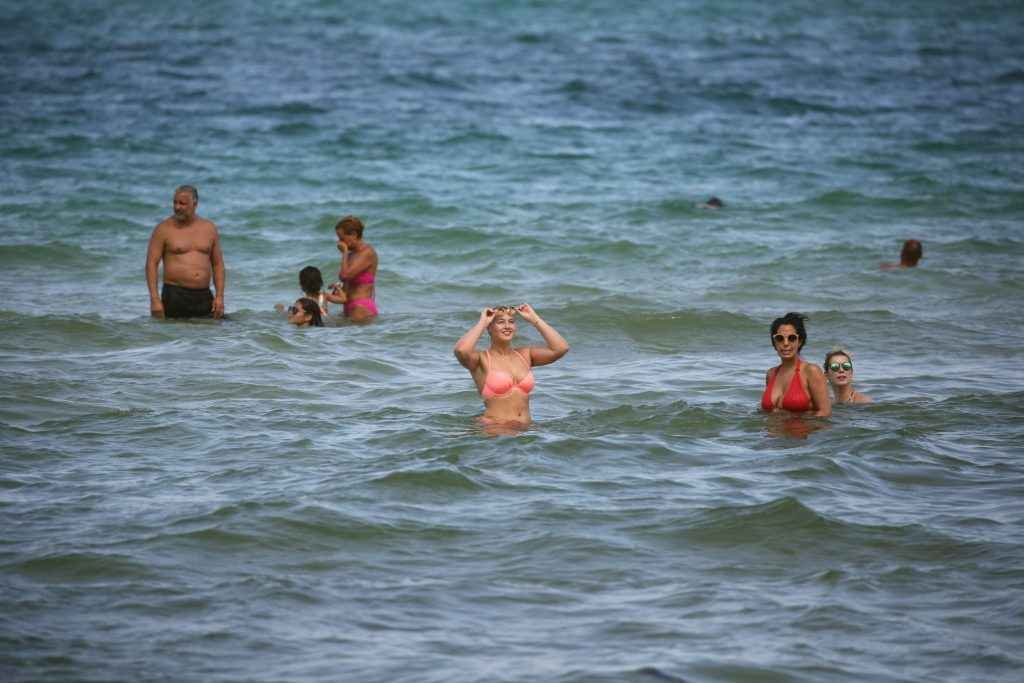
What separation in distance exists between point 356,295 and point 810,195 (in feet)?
34.7

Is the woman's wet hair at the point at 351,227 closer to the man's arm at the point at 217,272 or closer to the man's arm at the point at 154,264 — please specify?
the man's arm at the point at 217,272

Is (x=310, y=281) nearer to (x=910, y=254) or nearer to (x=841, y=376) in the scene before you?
(x=841, y=376)

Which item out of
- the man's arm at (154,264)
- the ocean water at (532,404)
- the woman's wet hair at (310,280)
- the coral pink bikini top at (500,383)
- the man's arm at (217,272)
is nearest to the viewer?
the ocean water at (532,404)

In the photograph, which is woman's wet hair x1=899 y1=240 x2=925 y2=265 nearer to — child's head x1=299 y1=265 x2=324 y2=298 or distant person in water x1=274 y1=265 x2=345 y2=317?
distant person in water x1=274 y1=265 x2=345 y2=317

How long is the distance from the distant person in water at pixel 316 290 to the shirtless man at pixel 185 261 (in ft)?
2.66

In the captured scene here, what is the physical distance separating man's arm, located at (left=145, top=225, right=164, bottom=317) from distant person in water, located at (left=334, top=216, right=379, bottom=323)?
1.65 meters

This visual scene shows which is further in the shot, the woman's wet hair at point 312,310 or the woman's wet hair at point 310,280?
the woman's wet hair at point 310,280

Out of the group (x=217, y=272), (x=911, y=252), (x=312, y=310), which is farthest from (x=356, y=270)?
(x=911, y=252)

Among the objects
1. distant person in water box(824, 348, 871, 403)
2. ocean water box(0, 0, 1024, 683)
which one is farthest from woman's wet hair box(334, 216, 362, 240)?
distant person in water box(824, 348, 871, 403)

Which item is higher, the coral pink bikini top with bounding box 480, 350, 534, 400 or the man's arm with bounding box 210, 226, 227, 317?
the man's arm with bounding box 210, 226, 227, 317

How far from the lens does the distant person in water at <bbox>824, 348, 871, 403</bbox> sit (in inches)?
401

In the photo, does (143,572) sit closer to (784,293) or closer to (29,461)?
(29,461)

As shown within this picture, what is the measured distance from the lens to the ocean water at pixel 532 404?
6223 mm

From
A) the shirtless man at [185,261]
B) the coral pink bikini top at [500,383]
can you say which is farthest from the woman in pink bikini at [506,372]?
the shirtless man at [185,261]
